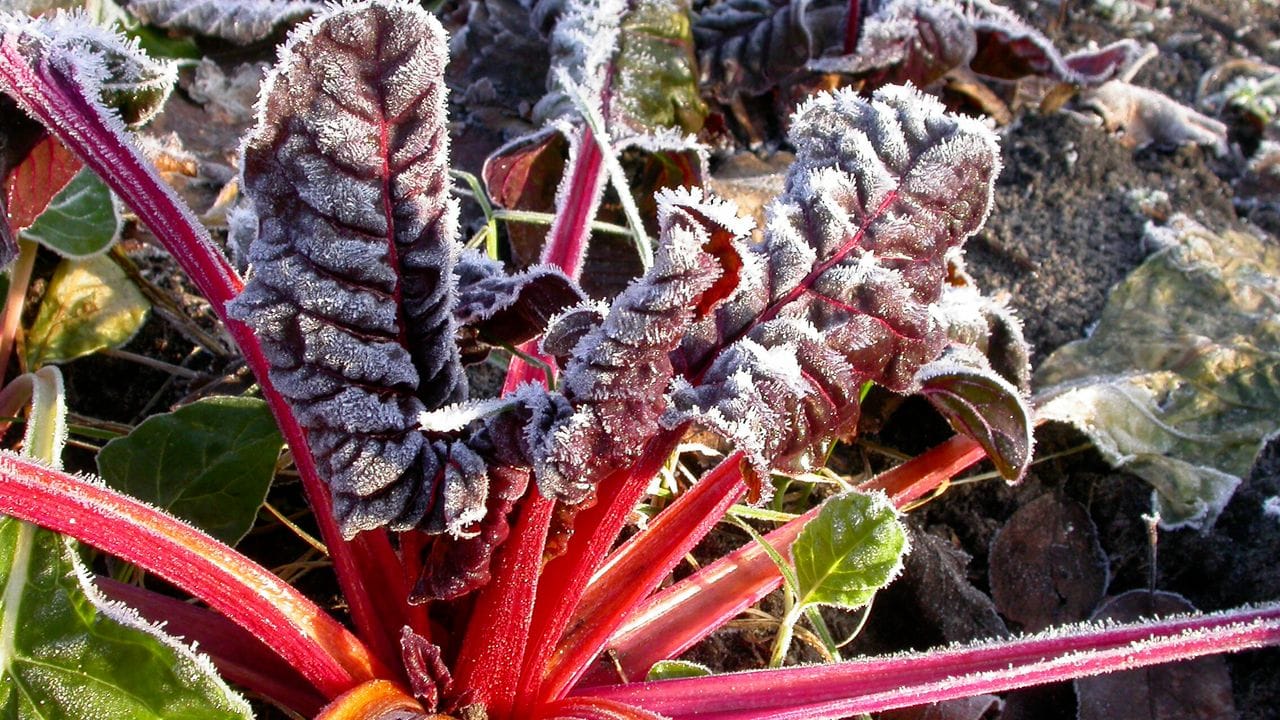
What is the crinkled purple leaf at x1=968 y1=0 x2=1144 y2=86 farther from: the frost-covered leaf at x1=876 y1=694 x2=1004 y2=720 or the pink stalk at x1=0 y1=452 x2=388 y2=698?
the pink stalk at x1=0 y1=452 x2=388 y2=698

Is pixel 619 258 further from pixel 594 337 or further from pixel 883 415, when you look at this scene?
pixel 594 337

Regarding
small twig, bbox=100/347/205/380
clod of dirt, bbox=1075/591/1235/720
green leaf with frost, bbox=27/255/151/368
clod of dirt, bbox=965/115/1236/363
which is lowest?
clod of dirt, bbox=1075/591/1235/720

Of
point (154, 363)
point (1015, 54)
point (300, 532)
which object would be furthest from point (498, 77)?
point (300, 532)

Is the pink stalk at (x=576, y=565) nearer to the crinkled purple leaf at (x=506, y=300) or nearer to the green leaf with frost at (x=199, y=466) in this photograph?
the crinkled purple leaf at (x=506, y=300)

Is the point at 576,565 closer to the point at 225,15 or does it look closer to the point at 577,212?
the point at 577,212

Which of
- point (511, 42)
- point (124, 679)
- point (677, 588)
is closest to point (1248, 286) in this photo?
point (677, 588)

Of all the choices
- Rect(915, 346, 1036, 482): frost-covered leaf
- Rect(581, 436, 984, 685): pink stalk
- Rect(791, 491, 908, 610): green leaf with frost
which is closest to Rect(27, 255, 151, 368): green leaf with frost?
Rect(581, 436, 984, 685): pink stalk
